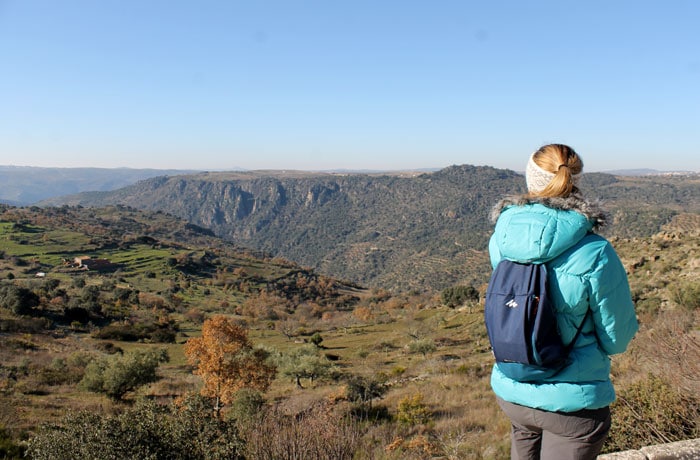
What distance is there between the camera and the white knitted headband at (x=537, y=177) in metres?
2.12

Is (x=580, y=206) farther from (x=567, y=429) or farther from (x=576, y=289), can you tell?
(x=567, y=429)

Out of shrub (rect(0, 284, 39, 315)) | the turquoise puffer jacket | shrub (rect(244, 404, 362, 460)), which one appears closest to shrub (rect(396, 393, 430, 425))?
shrub (rect(244, 404, 362, 460))

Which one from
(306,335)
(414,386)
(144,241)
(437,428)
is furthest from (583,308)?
(144,241)

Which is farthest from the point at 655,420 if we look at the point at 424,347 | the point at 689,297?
the point at 424,347

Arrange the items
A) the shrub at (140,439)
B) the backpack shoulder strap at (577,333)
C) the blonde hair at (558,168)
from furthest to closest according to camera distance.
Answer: the shrub at (140,439) < the blonde hair at (558,168) < the backpack shoulder strap at (577,333)

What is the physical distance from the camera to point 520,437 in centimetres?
219

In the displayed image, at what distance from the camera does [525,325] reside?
5.83 feet

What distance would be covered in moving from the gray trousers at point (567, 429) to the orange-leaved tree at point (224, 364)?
492 inches

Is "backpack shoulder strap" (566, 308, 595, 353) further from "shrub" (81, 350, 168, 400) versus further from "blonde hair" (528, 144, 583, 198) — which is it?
"shrub" (81, 350, 168, 400)

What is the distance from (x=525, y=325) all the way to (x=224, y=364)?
1318cm

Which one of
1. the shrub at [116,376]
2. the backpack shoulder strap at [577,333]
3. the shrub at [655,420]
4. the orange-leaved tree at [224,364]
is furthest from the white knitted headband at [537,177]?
the shrub at [116,376]

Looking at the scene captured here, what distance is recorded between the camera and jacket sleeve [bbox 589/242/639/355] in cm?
179

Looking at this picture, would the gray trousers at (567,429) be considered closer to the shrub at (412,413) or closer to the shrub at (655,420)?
the shrub at (655,420)

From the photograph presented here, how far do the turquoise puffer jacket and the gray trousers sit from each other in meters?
0.07
